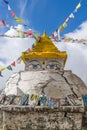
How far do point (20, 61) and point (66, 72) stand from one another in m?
3.33

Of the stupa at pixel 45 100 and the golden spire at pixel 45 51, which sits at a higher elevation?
the golden spire at pixel 45 51

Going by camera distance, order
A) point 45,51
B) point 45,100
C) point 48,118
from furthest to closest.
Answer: point 45,51 → point 45,100 → point 48,118

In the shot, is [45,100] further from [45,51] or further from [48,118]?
[45,51]

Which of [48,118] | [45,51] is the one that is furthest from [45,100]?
[45,51]

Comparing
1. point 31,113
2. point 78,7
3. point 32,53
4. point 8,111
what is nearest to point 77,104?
point 31,113

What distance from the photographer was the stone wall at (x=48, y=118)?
12.7m

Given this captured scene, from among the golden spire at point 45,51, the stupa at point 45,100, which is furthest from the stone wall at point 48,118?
the golden spire at point 45,51

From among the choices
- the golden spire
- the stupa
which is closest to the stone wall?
the stupa

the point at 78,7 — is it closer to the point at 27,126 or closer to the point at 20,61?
the point at 20,61

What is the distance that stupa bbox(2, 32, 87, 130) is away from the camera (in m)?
12.7

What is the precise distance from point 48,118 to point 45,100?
0.75m

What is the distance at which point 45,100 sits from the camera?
1301 cm

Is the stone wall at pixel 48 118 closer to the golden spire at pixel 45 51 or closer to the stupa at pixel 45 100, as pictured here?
the stupa at pixel 45 100

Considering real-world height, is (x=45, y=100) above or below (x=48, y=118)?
above
